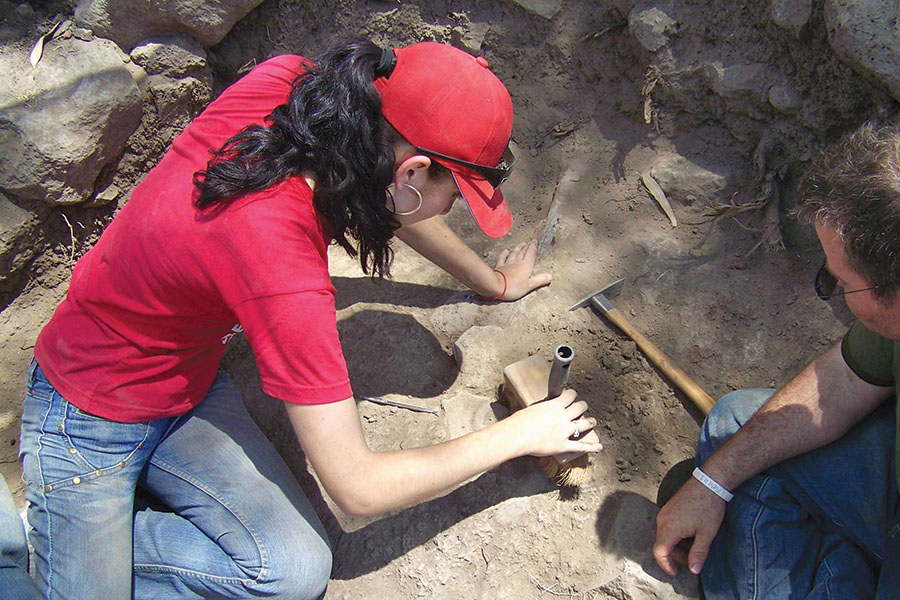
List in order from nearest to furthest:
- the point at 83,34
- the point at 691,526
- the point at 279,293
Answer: the point at 279,293 < the point at 691,526 < the point at 83,34

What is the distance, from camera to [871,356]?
1.71 metres

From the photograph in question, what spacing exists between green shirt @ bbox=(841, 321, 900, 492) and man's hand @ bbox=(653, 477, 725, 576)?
0.51m

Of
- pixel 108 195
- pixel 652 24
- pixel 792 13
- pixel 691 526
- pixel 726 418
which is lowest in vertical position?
pixel 108 195

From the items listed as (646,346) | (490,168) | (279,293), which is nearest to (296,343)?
(279,293)

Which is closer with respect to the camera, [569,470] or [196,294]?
[196,294]

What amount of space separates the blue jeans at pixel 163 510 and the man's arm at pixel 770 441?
115 cm

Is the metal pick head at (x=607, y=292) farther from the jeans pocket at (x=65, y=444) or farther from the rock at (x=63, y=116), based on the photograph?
the rock at (x=63, y=116)

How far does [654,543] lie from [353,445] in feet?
3.40

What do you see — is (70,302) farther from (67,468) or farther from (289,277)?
(289,277)

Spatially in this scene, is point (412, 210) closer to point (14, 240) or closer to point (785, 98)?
point (785, 98)

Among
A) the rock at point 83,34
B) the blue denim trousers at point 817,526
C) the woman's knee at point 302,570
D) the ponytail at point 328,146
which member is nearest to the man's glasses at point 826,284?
the blue denim trousers at point 817,526

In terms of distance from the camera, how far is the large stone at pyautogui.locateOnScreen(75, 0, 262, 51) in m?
2.87

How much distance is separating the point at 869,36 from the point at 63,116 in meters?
3.26

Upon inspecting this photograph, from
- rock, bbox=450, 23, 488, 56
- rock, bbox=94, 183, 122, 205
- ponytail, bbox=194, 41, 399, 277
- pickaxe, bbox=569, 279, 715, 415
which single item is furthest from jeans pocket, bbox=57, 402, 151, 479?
rock, bbox=450, 23, 488, 56
